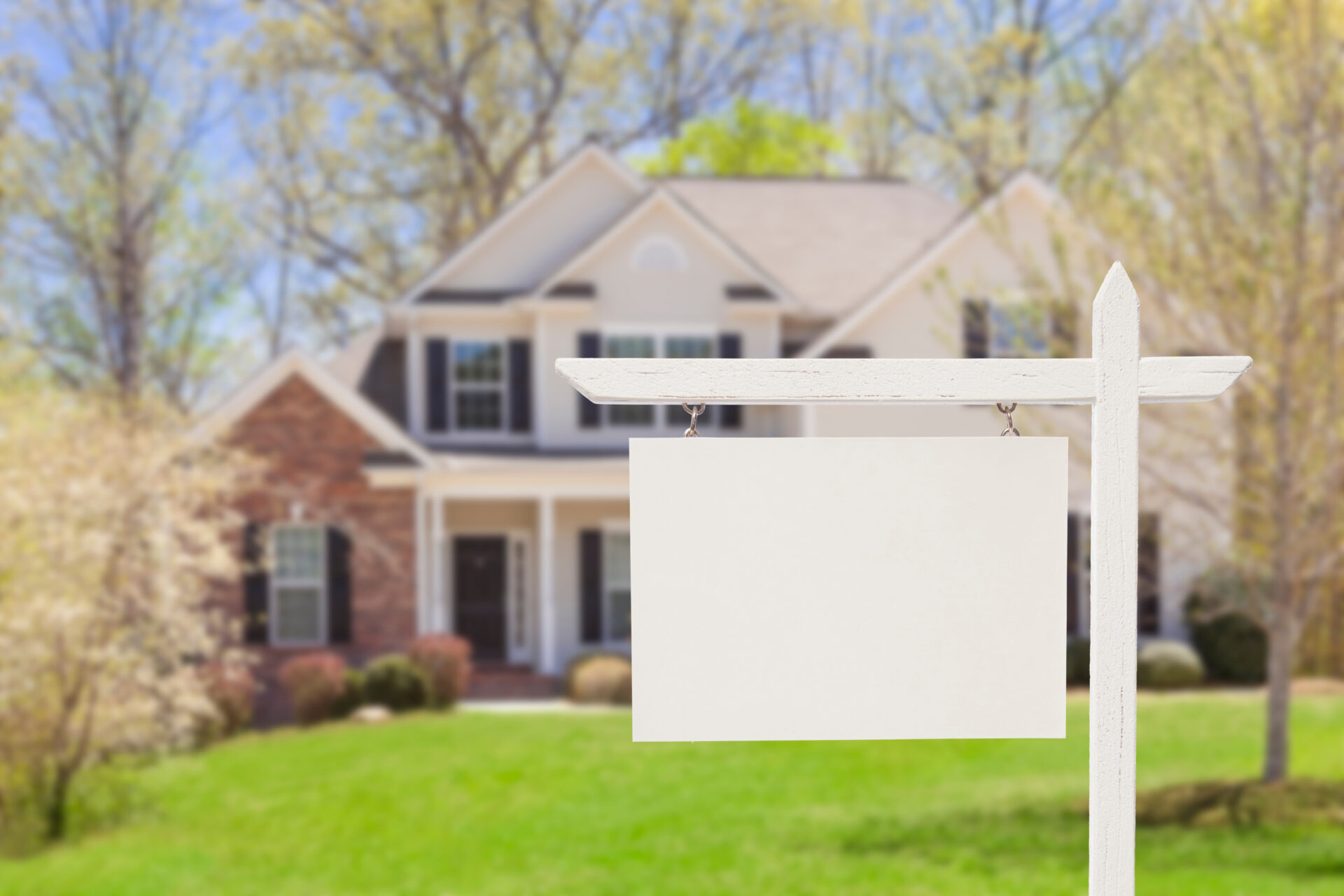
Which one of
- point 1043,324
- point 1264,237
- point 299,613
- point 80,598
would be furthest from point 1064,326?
point 299,613

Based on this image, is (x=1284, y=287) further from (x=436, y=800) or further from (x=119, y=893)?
(x=119, y=893)

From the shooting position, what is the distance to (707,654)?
10.1 ft

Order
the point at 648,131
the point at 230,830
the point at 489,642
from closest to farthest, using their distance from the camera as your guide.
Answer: the point at 230,830 < the point at 489,642 < the point at 648,131

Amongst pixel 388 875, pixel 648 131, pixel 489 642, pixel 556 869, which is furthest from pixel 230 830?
pixel 648 131

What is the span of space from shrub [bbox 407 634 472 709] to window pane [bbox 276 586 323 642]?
6.93ft

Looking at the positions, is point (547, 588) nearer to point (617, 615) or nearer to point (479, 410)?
point (617, 615)

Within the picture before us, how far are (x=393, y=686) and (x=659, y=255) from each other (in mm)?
7789

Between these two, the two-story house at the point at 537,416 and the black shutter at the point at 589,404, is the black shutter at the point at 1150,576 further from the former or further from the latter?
the black shutter at the point at 589,404

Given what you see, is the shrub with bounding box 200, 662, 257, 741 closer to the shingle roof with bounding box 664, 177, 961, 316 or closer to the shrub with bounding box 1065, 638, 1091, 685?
the shingle roof with bounding box 664, 177, 961, 316

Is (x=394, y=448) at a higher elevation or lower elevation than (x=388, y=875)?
higher

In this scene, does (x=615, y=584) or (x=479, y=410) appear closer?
(x=615, y=584)

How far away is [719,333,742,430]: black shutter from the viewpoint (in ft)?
66.0

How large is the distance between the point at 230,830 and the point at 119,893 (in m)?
1.49

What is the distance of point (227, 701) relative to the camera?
16156 mm
